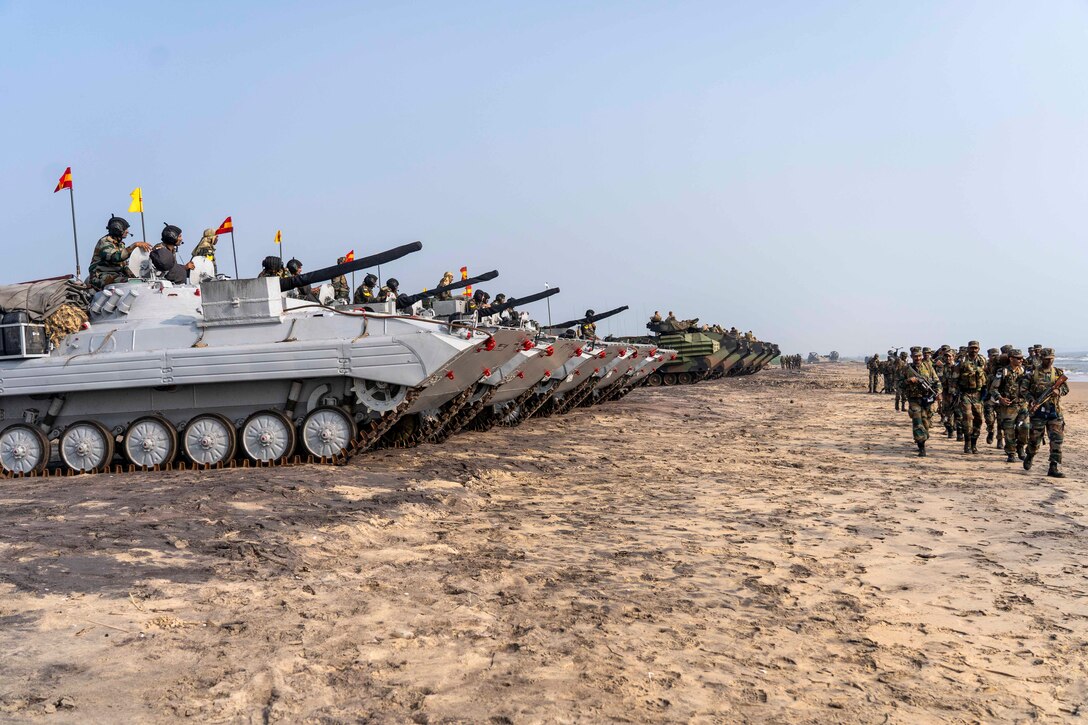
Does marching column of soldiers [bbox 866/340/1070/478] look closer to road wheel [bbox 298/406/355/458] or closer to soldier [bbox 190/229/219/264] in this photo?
road wheel [bbox 298/406/355/458]

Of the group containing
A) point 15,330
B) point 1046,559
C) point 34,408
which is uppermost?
point 15,330

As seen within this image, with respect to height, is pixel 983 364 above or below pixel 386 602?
above

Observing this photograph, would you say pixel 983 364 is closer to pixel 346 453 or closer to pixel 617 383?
pixel 346 453

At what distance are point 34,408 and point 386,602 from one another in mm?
8823

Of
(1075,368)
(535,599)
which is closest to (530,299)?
(535,599)

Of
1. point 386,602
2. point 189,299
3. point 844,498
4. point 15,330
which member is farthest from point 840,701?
point 15,330

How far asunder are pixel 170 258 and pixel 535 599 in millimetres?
9456

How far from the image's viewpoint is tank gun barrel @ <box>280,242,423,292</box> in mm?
12758

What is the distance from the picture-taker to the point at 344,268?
1336 cm

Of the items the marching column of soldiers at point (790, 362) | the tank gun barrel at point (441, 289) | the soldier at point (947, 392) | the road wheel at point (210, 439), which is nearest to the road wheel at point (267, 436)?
the road wheel at point (210, 439)

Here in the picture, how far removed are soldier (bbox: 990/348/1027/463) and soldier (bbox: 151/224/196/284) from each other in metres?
11.8

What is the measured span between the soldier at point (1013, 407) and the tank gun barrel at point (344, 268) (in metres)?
8.62

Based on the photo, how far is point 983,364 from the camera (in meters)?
15.0

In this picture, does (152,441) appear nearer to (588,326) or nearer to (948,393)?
(948,393)
